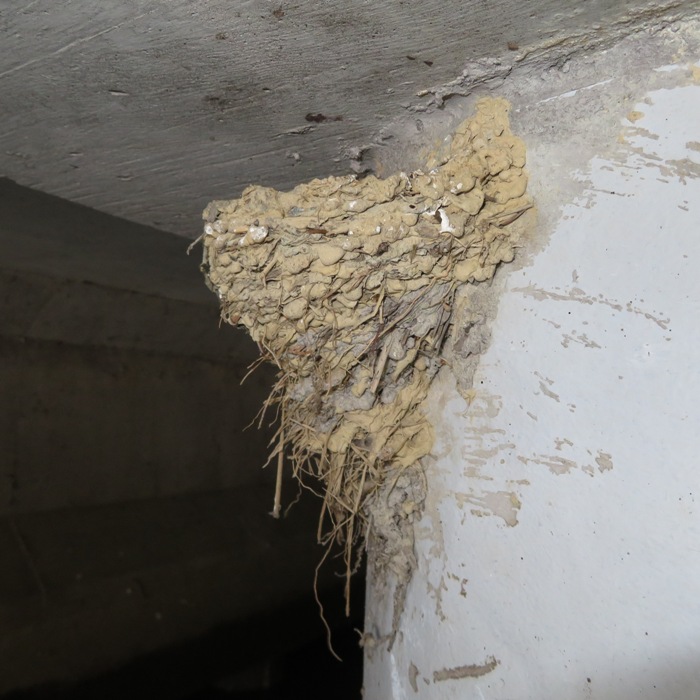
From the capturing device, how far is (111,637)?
2604mm

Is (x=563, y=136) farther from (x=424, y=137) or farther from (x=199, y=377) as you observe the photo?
(x=199, y=377)

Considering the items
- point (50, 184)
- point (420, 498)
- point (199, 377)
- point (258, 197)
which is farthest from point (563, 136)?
point (199, 377)

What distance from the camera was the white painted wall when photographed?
0.76 meters

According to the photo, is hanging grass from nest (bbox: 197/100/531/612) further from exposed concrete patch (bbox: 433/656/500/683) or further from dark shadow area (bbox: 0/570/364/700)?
dark shadow area (bbox: 0/570/364/700)

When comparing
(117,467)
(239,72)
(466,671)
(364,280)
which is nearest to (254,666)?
(117,467)

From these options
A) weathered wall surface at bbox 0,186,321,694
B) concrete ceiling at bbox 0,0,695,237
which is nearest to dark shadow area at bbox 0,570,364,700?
weathered wall surface at bbox 0,186,321,694

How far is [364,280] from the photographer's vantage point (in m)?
1.04

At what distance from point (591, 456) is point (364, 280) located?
16.6 inches

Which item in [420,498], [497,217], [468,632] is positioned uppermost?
[497,217]

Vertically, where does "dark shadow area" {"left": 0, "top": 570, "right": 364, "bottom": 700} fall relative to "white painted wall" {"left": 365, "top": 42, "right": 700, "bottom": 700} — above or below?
below

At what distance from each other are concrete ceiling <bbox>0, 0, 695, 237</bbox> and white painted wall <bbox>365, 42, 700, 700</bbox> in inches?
6.5

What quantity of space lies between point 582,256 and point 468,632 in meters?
0.56

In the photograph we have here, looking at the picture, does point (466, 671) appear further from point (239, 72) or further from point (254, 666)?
point (254, 666)

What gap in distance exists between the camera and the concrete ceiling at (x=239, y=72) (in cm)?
81
